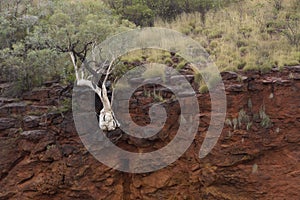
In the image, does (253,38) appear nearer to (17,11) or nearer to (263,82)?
(263,82)

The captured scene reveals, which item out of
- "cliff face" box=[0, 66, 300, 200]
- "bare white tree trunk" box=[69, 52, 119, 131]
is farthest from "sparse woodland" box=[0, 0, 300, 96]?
"bare white tree trunk" box=[69, 52, 119, 131]

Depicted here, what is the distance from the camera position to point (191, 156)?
840cm

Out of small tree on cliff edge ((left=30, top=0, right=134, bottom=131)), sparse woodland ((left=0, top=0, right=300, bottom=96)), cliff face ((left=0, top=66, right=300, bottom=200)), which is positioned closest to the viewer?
cliff face ((left=0, top=66, right=300, bottom=200))

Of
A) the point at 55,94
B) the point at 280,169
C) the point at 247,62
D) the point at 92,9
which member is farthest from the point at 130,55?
the point at 280,169

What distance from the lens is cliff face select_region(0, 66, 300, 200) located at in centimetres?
804

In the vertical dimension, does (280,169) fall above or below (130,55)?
below

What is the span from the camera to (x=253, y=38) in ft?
35.4

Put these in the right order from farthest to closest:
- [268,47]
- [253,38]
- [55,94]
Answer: [253,38]
[268,47]
[55,94]

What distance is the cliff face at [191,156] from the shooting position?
804 centimetres

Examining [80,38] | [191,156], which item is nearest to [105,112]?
[80,38]

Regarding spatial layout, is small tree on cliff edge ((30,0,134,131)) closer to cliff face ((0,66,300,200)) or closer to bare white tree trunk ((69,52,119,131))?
bare white tree trunk ((69,52,119,131))

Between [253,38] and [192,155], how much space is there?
4374 mm

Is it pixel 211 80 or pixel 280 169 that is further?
pixel 211 80

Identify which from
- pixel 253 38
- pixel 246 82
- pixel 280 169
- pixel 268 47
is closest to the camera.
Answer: pixel 280 169
